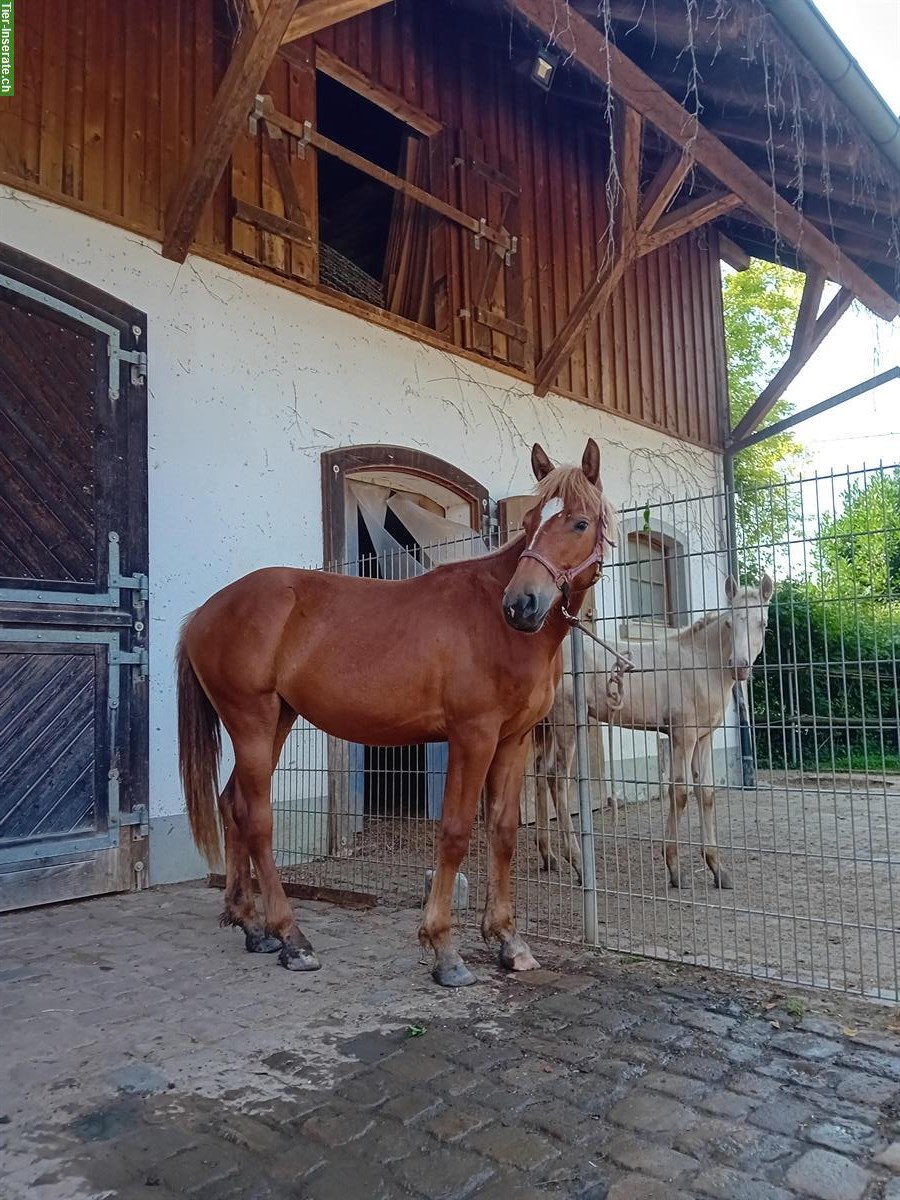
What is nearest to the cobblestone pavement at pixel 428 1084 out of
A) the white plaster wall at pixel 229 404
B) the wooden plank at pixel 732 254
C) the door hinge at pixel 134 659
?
the door hinge at pixel 134 659

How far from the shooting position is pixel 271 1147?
1737 mm

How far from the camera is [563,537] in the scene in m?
2.82

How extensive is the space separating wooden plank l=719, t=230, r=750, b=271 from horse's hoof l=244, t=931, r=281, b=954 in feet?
32.5

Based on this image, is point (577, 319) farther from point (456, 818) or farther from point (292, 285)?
point (456, 818)

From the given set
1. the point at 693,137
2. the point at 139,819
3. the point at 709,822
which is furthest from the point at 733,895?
the point at 693,137

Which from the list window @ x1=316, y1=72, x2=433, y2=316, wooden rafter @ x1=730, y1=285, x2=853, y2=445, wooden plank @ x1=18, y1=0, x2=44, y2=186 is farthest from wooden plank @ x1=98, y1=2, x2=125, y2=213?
wooden rafter @ x1=730, y1=285, x2=853, y2=445

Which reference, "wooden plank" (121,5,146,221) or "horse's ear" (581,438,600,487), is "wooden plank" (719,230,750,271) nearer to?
"wooden plank" (121,5,146,221)

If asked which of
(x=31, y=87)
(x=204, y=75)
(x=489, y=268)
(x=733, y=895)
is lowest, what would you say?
(x=733, y=895)

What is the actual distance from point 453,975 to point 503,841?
0.53 metres

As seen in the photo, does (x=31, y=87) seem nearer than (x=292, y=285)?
Yes

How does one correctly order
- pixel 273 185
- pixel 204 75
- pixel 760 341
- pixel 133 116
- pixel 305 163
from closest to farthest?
pixel 133 116
pixel 204 75
pixel 273 185
pixel 305 163
pixel 760 341

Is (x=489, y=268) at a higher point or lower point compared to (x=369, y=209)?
lower

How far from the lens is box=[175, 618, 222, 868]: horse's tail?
340 cm

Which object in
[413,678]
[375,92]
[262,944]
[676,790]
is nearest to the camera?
[413,678]
